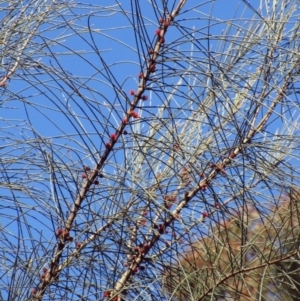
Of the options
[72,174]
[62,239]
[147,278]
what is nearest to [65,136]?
[72,174]

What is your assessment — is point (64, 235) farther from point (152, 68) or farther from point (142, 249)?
point (152, 68)

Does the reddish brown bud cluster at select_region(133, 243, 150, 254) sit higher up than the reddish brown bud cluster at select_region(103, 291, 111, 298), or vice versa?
the reddish brown bud cluster at select_region(133, 243, 150, 254)

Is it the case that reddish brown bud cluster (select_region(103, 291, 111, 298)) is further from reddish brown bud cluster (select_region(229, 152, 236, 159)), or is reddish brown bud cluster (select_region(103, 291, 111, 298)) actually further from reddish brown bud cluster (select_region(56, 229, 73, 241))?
reddish brown bud cluster (select_region(229, 152, 236, 159))

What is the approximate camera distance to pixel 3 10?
161cm

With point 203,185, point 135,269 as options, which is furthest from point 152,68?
point 135,269

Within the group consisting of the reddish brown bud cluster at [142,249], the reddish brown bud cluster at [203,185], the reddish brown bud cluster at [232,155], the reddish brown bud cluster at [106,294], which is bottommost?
the reddish brown bud cluster at [106,294]

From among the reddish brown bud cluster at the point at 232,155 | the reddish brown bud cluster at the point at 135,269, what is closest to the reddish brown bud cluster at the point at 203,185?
the reddish brown bud cluster at the point at 232,155

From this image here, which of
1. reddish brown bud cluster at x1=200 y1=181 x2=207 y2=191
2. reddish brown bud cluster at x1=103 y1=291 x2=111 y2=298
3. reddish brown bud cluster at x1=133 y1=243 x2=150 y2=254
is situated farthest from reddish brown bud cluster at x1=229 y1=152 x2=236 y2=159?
reddish brown bud cluster at x1=103 y1=291 x2=111 y2=298

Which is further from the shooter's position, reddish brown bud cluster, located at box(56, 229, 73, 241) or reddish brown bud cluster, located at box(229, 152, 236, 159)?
reddish brown bud cluster, located at box(229, 152, 236, 159)

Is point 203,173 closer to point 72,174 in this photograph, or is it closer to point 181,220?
point 181,220

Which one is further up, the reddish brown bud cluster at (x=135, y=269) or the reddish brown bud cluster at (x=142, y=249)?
the reddish brown bud cluster at (x=142, y=249)

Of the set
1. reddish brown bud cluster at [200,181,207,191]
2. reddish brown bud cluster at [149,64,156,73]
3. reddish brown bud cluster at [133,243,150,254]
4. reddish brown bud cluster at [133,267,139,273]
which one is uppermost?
reddish brown bud cluster at [149,64,156,73]

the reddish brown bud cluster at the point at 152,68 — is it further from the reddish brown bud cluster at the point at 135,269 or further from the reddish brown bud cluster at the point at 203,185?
the reddish brown bud cluster at the point at 135,269

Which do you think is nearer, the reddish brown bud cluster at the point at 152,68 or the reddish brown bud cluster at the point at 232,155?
the reddish brown bud cluster at the point at 152,68
